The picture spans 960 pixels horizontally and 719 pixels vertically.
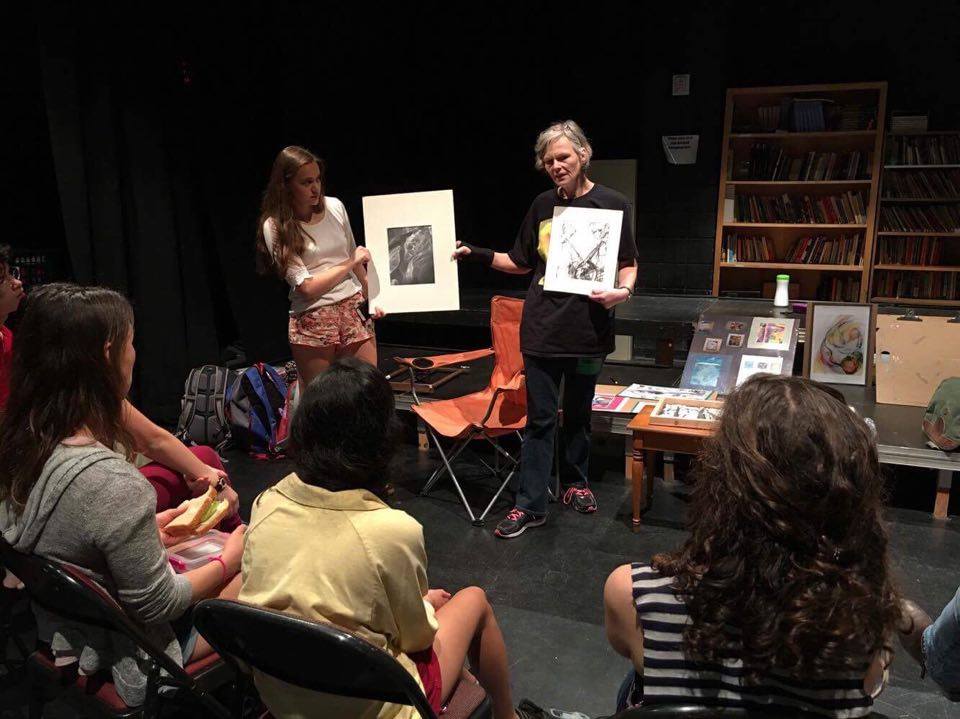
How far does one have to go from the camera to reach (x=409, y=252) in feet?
10.7

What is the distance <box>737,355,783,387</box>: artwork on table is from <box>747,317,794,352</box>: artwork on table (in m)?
0.09

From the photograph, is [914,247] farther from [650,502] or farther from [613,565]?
[613,565]

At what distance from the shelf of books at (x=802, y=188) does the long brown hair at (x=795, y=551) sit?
5483 mm

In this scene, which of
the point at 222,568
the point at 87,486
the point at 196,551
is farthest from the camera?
the point at 196,551

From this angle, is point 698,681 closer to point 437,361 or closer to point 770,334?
point 437,361

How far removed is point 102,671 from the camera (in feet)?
5.02

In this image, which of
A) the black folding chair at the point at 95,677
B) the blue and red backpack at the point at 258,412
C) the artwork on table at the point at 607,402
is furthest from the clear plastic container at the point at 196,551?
the blue and red backpack at the point at 258,412

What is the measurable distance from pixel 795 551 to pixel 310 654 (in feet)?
2.32

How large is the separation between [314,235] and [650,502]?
1.90 metres

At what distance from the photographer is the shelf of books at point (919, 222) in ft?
18.8

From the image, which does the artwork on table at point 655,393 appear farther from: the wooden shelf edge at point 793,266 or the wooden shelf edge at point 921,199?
the wooden shelf edge at point 921,199

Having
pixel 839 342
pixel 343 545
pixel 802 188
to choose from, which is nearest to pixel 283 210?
pixel 343 545

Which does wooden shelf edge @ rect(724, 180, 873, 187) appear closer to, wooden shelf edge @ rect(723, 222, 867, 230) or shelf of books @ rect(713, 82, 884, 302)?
shelf of books @ rect(713, 82, 884, 302)

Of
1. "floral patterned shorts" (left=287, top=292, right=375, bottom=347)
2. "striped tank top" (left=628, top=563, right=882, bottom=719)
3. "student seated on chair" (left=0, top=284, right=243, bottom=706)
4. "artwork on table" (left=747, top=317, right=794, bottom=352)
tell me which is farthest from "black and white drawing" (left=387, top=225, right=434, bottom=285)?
"striped tank top" (left=628, top=563, right=882, bottom=719)
